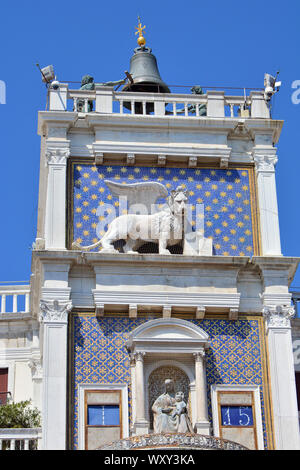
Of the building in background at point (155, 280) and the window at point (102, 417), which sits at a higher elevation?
the building in background at point (155, 280)

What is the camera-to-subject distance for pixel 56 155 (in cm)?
2827

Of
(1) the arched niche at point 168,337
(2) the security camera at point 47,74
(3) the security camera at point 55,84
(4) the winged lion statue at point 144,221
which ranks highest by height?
(2) the security camera at point 47,74

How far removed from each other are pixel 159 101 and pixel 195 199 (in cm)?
245

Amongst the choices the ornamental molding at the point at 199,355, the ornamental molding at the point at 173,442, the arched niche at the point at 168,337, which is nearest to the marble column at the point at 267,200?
the arched niche at the point at 168,337

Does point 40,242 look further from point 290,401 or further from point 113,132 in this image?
point 290,401

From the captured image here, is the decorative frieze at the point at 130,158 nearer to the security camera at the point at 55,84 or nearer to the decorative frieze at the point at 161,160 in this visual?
the decorative frieze at the point at 161,160

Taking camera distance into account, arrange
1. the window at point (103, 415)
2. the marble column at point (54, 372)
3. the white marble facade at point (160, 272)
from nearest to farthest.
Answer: the marble column at point (54, 372) → the window at point (103, 415) → the white marble facade at point (160, 272)

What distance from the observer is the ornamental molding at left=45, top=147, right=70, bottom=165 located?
28219 mm

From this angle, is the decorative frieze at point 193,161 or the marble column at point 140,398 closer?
the marble column at point 140,398

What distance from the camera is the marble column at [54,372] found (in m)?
25.2

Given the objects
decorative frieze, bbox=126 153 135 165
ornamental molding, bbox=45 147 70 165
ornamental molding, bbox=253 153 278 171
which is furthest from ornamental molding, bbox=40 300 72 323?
ornamental molding, bbox=253 153 278 171

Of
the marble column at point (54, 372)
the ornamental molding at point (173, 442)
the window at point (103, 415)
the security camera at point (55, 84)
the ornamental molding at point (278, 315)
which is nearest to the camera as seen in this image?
the ornamental molding at point (173, 442)

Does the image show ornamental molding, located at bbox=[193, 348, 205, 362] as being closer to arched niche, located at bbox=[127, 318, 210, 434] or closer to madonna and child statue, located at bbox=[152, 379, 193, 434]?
arched niche, located at bbox=[127, 318, 210, 434]

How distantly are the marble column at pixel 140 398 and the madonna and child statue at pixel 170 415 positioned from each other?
0.67 ft
